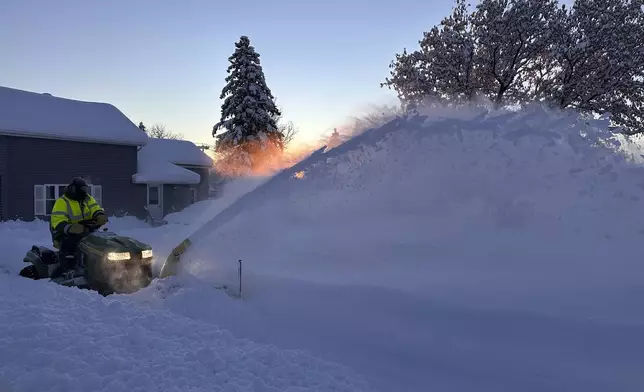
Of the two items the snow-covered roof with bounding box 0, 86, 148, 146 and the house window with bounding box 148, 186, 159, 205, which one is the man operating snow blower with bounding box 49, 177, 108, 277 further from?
the house window with bounding box 148, 186, 159, 205

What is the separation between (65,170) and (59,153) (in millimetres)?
815

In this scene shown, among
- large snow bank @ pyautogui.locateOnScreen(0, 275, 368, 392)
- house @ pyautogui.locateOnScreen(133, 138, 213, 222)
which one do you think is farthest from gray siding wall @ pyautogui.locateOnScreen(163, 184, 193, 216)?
large snow bank @ pyautogui.locateOnScreen(0, 275, 368, 392)

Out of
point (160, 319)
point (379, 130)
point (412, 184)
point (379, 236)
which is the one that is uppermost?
point (379, 130)

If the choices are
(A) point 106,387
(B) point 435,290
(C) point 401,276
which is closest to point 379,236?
(C) point 401,276

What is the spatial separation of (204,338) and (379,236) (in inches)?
173

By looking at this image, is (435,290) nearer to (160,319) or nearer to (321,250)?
(321,250)

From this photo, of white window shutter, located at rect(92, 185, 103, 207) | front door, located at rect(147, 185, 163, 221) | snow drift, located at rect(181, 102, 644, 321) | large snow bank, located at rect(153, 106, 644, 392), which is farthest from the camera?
front door, located at rect(147, 185, 163, 221)

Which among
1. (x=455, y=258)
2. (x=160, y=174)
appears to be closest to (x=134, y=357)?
(x=455, y=258)

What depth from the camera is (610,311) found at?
5156mm

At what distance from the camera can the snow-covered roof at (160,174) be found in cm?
2534

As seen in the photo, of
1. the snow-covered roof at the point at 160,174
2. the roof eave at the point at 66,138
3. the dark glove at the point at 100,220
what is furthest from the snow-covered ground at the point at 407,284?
the snow-covered roof at the point at 160,174

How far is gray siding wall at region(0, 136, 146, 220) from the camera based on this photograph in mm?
20438

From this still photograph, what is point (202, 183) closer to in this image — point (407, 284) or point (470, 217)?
point (470, 217)

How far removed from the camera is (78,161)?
74.9 ft
